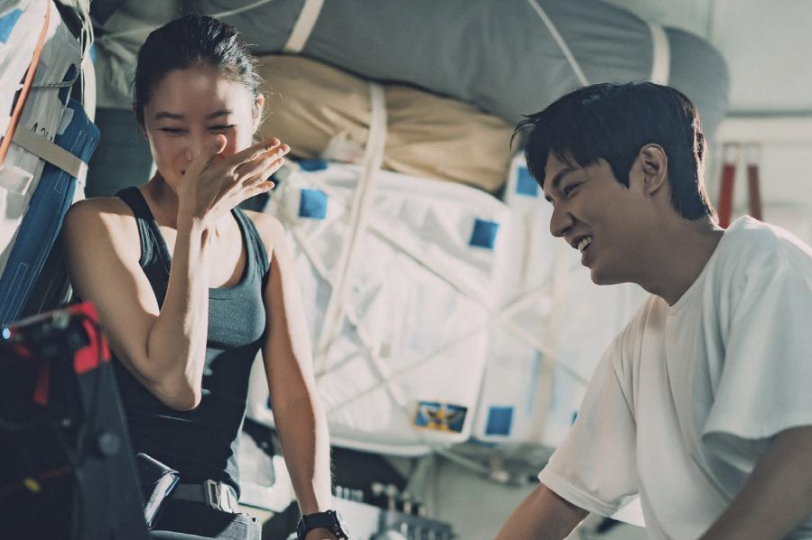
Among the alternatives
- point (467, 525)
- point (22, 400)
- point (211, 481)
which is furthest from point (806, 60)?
point (22, 400)

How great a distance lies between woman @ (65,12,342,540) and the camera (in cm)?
113

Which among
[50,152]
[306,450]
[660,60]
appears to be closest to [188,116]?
[50,152]

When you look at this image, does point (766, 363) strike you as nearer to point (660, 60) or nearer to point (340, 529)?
point (340, 529)

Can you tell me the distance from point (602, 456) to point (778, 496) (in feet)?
1.11

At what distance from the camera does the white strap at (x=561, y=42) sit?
2.00 m

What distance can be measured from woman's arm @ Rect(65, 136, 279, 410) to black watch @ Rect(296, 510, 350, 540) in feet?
0.72

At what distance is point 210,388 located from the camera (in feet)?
4.08

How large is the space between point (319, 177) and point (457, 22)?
1.47 feet

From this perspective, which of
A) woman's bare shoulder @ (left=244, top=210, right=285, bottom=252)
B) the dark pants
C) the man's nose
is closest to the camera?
the dark pants

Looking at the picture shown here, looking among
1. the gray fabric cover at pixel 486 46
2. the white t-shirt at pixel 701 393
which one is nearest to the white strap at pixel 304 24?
the gray fabric cover at pixel 486 46

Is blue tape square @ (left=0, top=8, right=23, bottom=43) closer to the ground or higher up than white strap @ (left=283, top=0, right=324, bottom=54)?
closer to the ground

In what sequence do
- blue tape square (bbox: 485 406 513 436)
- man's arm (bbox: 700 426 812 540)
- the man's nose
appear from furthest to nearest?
blue tape square (bbox: 485 406 513 436)
the man's nose
man's arm (bbox: 700 426 812 540)

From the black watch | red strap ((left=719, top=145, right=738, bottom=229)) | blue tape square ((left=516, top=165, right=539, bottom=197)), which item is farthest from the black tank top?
red strap ((left=719, top=145, right=738, bottom=229))

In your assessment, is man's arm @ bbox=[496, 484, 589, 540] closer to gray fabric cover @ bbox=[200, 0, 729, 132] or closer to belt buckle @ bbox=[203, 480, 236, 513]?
belt buckle @ bbox=[203, 480, 236, 513]
